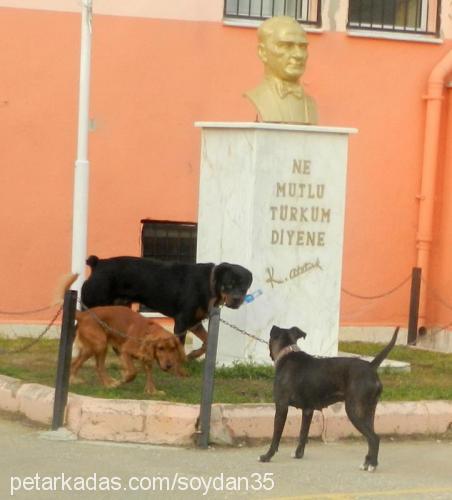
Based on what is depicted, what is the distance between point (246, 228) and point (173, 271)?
849 mm

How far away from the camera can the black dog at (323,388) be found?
10.7m

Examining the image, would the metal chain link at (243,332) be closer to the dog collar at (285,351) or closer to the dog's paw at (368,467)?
the dog collar at (285,351)

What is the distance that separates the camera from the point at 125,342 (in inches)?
493

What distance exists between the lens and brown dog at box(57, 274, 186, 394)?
1238cm

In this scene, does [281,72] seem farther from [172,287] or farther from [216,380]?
[216,380]

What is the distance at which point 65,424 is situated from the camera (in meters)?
11.8

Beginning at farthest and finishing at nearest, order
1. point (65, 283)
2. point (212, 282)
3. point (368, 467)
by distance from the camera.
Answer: point (212, 282) < point (65, 283) < point (368, 467)

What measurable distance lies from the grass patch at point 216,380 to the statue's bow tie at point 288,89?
251 cm

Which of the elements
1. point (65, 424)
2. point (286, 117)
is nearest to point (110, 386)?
point (65, 424)

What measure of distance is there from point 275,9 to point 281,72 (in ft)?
13.0

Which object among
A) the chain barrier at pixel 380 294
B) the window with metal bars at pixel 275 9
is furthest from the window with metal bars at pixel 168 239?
the window with metal bars at pixel 275 9

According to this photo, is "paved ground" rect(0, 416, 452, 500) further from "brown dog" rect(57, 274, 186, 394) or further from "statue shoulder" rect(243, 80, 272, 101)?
"statue shoulder" rect(243, 80, 272, 101)

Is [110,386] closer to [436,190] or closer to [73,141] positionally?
[73,141]
